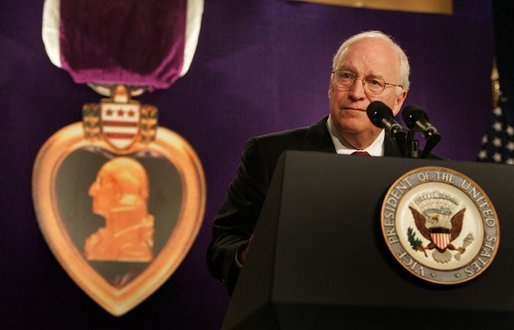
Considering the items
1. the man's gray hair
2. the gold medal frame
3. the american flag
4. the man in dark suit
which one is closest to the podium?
the man in dark suit

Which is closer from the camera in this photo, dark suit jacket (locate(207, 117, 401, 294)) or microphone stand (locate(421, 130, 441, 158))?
microphone stand (locate(421, 130, 441, 158))

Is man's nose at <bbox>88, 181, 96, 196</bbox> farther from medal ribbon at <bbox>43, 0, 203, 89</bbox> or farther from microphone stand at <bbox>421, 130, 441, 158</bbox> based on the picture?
microphone stand at <bbox>421, 130, 441, 158</bbox>

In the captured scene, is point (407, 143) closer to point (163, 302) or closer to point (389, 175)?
point (389, 175)

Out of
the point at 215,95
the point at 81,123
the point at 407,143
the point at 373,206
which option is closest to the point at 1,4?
the point at 81,123

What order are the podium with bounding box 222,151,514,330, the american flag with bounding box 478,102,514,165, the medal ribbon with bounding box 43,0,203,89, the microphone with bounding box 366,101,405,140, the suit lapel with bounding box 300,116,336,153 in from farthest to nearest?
the american flag with bounding box 478,102,514,165 → the medal ribbon with bounding box 43,0,203,89 → the suit lapel with bounding box 300,116,336,153 → the microphone with bounding box 366,101,405,140 → the podium with bounding box 222,151,514,330

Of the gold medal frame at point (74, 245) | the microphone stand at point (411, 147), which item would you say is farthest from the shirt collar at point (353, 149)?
the gold medal frame at point (74, 245)

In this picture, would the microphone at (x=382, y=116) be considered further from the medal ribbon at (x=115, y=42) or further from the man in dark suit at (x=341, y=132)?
the medal ribbon at (x=115, y=42)

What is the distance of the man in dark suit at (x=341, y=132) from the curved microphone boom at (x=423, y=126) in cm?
54

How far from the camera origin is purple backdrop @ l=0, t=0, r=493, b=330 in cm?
361

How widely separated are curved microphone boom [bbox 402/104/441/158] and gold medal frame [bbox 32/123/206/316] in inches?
85.5

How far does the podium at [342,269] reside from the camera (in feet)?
3.94

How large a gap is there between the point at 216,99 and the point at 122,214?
0.69m

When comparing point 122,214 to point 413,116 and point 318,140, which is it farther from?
point 413,116

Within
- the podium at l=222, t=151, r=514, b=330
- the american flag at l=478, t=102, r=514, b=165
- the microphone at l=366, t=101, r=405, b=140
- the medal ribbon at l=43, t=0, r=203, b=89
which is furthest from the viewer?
the american flag at l=478, t=102, r=514, b=165
